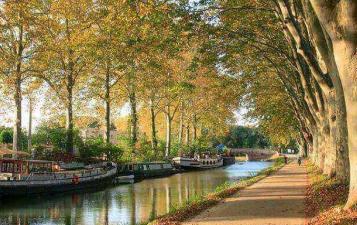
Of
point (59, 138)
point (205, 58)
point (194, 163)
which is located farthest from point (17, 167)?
point (194, 163)

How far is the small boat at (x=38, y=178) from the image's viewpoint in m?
33.2

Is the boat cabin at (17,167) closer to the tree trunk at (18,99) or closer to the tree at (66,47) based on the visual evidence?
the tree trunk at (18,99)

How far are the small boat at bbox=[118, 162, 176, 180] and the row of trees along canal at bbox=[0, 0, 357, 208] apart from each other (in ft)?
14.6

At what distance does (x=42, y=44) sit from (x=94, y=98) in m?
11.6

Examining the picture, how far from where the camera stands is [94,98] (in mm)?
53344

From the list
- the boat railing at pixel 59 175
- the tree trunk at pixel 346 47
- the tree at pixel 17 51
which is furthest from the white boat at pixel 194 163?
the tree trunk at pixel 346 47

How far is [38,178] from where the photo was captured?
3562 cm

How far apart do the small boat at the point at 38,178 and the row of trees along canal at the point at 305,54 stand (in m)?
15.4

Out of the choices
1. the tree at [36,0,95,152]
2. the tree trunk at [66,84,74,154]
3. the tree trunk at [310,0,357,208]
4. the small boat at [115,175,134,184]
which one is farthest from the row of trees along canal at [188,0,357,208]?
the tree trunk at [66,84,74,154]

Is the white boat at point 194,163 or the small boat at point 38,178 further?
the white boat at point 194,163

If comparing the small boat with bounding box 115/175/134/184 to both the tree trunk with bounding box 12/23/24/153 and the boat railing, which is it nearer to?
the boat railing

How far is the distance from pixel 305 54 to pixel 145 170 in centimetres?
3695

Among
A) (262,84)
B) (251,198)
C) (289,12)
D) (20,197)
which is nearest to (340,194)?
(251,198)

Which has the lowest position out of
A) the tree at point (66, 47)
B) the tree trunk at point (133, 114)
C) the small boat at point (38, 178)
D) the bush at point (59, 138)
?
the small boat at point (38, 178)
